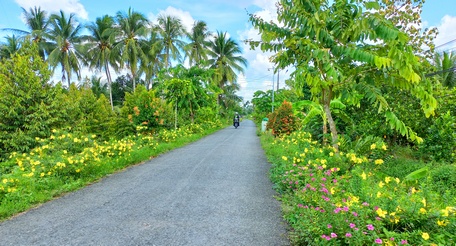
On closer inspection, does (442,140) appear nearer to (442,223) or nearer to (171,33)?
(442,223)

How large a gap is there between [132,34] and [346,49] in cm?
2501

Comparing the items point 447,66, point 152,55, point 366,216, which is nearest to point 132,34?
point 152,55

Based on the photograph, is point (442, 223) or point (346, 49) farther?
point (346, 49)

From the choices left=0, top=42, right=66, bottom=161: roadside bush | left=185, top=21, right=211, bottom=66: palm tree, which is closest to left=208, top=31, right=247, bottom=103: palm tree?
left=185, top=21, right=211, bottom=66: palm tree

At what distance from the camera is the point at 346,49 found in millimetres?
5262

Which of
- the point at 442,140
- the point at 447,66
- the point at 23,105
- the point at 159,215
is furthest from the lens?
the point at 447,66

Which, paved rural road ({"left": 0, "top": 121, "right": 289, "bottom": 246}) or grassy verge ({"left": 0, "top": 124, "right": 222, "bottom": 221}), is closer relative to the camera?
paved rural road ({"left": 0, "top": 121, "right": 289, "bottom": 246})

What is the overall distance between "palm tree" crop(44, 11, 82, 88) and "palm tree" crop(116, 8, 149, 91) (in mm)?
4677

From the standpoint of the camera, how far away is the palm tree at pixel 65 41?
26656mm

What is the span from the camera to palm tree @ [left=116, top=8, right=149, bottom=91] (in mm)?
25234

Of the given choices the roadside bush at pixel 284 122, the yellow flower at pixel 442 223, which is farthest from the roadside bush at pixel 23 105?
the yellow flower at pixel 442 223

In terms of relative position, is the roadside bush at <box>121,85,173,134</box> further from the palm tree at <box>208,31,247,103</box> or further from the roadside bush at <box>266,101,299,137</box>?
the palm tree at <box>208,31,247,103</box>

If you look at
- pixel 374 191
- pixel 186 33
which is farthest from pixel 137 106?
pixel 186 33

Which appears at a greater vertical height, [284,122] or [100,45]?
[100,45]
